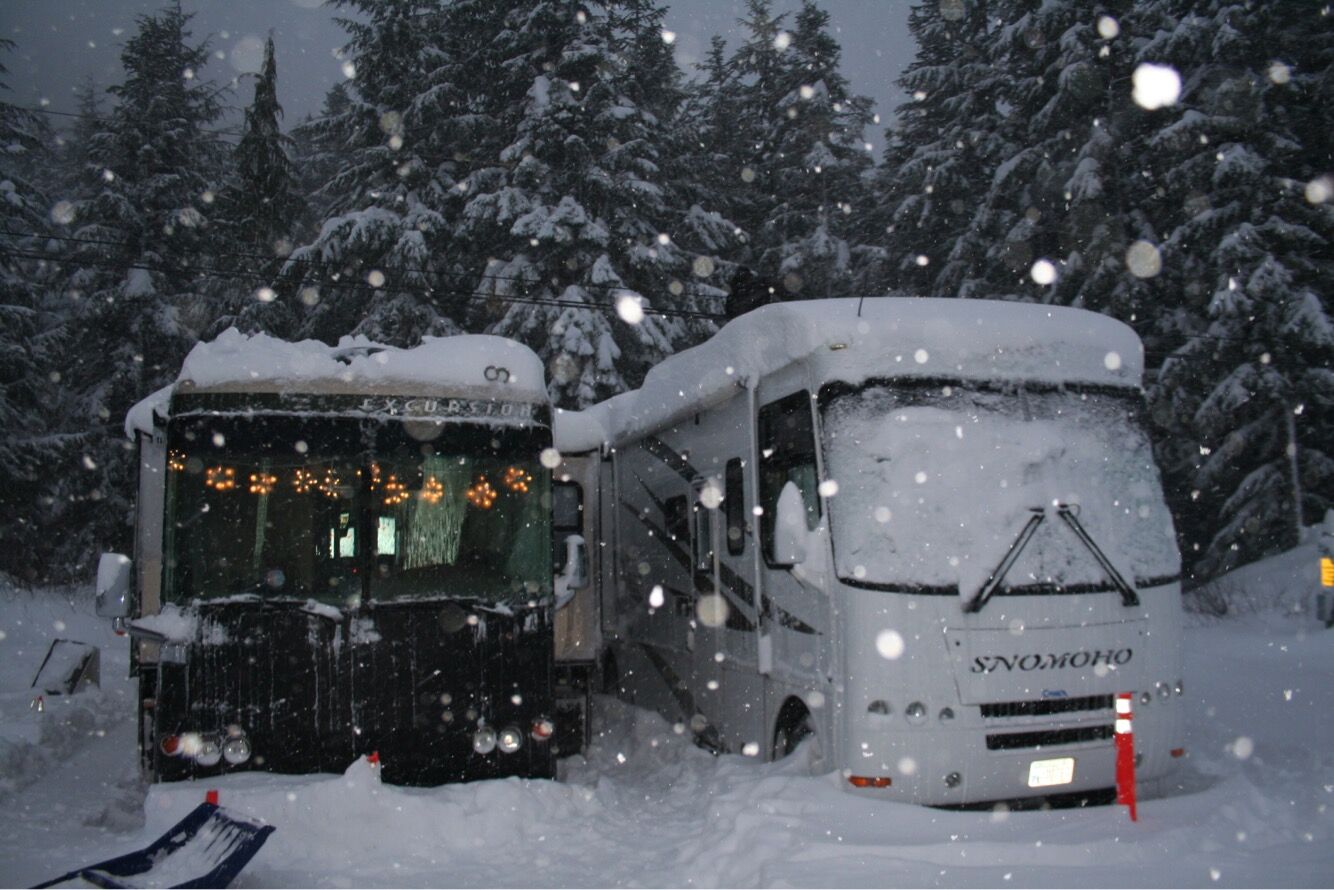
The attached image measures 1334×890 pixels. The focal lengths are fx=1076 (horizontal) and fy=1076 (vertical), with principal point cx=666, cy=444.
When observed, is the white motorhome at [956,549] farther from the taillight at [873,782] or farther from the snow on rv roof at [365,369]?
the snow on rv roof at [365,369]

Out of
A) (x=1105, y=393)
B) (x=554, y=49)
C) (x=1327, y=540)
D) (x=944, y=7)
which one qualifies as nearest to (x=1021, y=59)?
(x=944, y=7)

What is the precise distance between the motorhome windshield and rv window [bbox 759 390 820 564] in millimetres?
1562

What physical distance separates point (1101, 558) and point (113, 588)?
651 cm

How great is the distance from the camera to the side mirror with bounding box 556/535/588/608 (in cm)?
764

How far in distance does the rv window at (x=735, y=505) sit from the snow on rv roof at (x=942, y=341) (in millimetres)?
840

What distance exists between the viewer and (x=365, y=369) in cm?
732

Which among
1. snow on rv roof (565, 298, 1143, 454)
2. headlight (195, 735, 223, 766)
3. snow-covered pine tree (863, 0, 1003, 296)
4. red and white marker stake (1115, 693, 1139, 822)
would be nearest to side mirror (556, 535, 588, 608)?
snow on rv roof (565, 298, 1143, 454)

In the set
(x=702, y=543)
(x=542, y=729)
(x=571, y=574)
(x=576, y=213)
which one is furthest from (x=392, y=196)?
(x=542, y=729)

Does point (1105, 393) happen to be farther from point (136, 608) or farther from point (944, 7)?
point (944, 7)

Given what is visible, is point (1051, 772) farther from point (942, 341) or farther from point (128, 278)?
point (128, 278)

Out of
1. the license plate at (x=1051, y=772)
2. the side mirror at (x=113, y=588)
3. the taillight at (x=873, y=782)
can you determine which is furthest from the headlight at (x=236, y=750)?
the license plate at (x=1051, y=772)

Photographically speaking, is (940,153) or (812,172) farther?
(812,172)

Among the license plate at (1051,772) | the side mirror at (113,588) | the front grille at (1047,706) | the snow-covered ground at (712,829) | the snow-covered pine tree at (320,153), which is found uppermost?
the snow-covered pine tree at (320,153)

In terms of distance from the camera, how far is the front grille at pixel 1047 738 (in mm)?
6367
